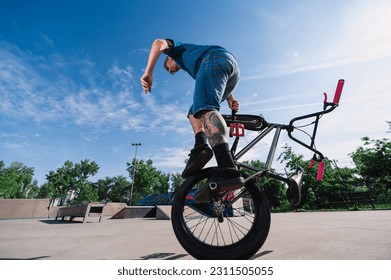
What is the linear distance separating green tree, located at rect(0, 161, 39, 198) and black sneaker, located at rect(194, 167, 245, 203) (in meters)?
60.9

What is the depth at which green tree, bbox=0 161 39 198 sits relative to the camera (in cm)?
4688

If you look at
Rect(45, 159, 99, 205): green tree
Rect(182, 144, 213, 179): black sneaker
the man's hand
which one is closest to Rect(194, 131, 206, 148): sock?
Rect(182, 144, 213, 179): black sneaker

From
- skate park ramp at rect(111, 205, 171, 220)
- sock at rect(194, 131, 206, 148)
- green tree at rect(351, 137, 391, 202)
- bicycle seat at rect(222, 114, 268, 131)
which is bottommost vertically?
skate park ramp at rect(111, 205, 171, 220)

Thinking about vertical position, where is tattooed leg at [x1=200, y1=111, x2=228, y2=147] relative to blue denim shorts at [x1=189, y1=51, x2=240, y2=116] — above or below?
below

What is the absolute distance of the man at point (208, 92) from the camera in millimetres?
1556

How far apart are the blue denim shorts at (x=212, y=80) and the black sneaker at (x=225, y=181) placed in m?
0.52

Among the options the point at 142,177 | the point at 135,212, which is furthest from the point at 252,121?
the point at 142,177

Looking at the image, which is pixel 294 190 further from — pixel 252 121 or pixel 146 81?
pixel 146 81

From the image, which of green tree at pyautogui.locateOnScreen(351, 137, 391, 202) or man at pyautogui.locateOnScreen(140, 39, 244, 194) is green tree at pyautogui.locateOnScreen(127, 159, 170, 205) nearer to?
green tree at pyautogui.locateOnScreen(351, 137, 391, 202)
